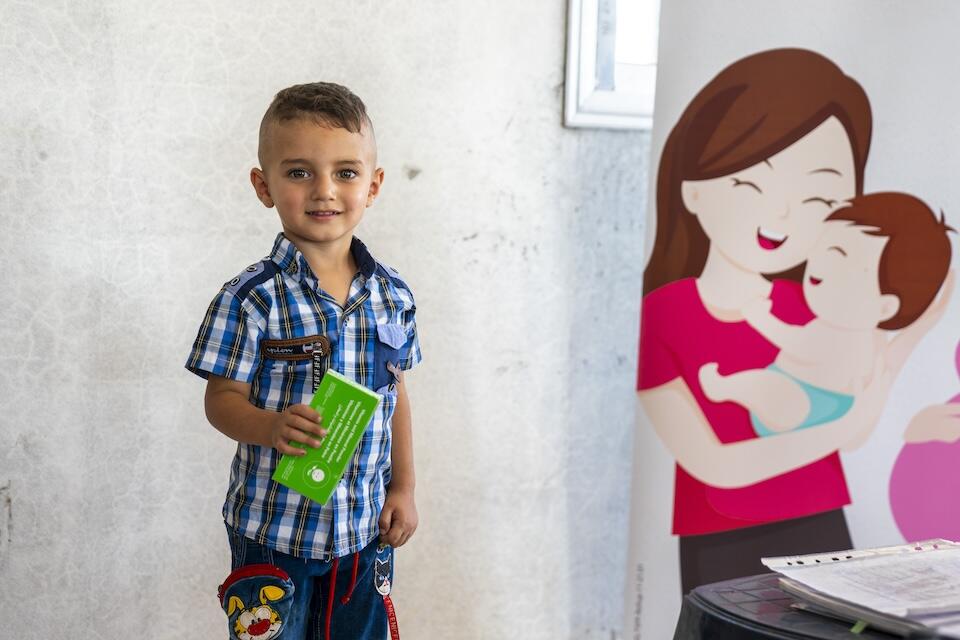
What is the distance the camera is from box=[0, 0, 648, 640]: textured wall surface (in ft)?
4.96

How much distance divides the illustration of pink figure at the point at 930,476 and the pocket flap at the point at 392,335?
817 millimetres

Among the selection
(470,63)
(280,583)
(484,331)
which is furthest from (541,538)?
(470,63)

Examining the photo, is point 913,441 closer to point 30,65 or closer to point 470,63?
point 470,63

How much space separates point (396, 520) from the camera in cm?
132

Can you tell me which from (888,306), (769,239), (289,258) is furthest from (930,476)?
(289,258)

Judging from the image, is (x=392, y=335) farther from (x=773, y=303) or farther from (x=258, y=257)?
(x=773, y=303)

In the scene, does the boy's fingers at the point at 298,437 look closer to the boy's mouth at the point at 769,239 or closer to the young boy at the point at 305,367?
the young boy at the point at 305,367

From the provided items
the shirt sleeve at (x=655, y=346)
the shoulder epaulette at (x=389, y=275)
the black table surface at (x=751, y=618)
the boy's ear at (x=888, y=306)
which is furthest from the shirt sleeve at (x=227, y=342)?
the boy's ear at (x=888, y=306)

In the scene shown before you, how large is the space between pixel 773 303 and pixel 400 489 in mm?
690

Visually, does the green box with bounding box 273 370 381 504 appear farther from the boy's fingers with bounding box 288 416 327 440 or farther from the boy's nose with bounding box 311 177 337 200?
the boy's nose with bounding box 311 177 337 200

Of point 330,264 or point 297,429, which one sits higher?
point 330,264

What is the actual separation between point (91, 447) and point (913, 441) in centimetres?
130

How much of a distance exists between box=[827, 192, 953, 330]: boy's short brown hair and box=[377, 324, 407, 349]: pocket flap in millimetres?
760

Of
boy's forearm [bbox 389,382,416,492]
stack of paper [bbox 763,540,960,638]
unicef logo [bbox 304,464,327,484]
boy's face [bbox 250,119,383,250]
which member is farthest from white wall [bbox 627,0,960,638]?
unicef logo [bbox 304,464,327,484]
